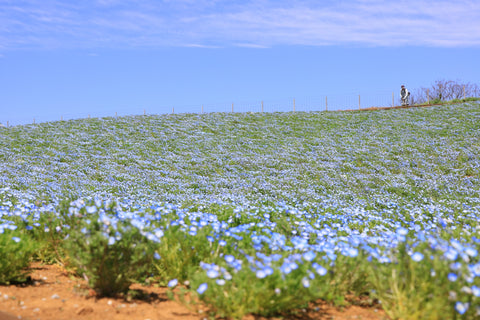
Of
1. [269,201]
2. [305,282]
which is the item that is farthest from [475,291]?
[269,201]

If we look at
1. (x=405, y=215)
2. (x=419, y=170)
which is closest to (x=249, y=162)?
(x=419, y=170)

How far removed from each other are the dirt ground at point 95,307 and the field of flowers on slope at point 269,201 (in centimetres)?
19

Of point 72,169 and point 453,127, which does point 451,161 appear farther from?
point 72,169

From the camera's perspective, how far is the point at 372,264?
3791 mm

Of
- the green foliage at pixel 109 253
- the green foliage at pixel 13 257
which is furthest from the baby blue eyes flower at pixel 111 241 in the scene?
the green foliage at pixel 13 257

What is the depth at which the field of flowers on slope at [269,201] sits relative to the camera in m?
3.53

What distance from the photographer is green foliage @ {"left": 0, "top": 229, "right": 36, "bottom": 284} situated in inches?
171

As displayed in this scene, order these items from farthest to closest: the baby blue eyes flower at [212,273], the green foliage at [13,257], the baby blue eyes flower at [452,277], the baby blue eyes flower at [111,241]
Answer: the green foliage at [13,257] → the baby blue eyes flower at [111,241] → the baby blue eyes flower at [212,273] → the baby blue eyes flower at [452,277]

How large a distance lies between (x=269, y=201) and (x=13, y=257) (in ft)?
23.8

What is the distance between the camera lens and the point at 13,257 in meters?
4.35

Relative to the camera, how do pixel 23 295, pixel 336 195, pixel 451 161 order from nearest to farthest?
pixel 23 295
pixel 336 195
pixel 451 161

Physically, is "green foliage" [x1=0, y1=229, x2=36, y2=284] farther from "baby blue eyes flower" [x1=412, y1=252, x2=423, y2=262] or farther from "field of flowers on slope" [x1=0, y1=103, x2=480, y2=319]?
"baby blue eyes flower" [x1=412, y1=252, x2=423, y2=262]

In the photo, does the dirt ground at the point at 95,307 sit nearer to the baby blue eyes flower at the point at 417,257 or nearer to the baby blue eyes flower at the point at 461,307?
the baby blue eyes flower at the point at 417,257

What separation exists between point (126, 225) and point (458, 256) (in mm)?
3473
